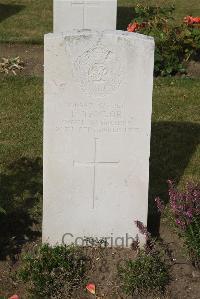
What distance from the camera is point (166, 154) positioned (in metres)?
6.96

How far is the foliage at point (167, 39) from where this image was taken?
976 centimetres

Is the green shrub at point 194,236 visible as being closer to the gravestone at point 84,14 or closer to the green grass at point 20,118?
the green grass at point 20,118

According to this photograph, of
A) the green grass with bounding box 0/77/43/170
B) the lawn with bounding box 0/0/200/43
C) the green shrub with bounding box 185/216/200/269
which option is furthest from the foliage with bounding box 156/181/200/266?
the lawn with bounding box 0/0/200/43

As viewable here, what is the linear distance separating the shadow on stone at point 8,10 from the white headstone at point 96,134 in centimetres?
944

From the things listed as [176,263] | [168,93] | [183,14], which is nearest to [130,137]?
[176,263]

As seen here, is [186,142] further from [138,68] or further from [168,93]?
[138,68]

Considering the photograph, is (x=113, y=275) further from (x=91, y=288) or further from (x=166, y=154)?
(x=166, y=154)

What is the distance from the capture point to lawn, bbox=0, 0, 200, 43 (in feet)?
40.7

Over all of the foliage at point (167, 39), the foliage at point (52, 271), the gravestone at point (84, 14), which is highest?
the gravestone at point (84, 14)

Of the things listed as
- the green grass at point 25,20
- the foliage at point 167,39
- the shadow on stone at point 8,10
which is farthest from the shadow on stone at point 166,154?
the shadow on stone at point 8,10

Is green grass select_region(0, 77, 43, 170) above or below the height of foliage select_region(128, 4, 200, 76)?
below

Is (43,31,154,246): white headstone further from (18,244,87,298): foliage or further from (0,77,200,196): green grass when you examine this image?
(0,77,200,196): green grass

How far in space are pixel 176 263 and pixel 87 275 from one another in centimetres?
69

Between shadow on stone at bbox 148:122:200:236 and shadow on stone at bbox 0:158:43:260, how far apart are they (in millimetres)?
986
